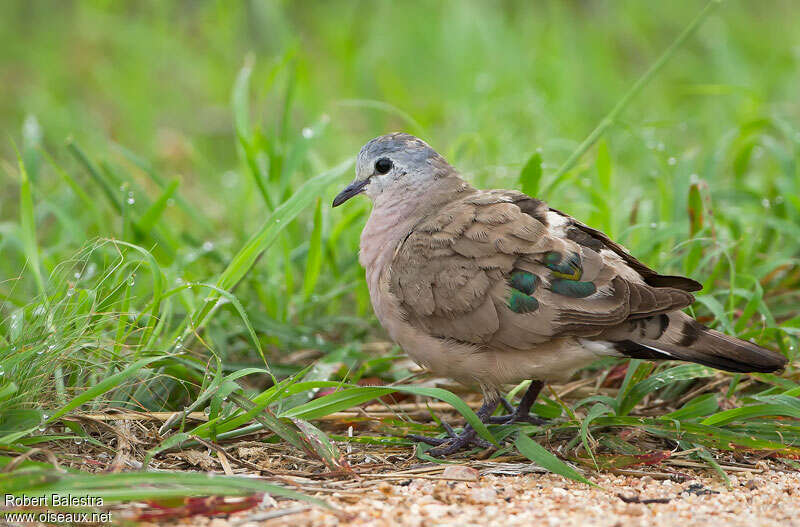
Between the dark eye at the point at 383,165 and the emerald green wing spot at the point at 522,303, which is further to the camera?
the dark eye at the point at 383,165

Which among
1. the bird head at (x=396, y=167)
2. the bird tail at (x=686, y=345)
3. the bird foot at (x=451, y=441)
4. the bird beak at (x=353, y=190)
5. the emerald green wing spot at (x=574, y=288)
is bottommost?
the bird foot at (x=451, y=441)

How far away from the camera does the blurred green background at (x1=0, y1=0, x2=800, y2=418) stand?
3.40 m

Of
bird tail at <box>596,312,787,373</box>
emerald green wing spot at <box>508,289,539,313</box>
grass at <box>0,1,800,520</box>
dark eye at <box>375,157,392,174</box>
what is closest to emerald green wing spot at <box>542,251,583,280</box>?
emerald green wing spot at <box>508,289,539,313</box>

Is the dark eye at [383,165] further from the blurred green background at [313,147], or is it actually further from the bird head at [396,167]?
the blurred green background at [313,147]

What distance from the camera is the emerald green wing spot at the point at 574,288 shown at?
287 cm

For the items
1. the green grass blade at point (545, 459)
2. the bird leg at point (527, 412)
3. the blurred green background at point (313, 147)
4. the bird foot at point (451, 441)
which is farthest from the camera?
the blurred green background at point (313, 147)

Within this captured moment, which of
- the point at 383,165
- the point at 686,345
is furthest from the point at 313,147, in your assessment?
the point at 686,345

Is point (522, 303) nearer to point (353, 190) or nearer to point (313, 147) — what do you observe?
point (353, 190)

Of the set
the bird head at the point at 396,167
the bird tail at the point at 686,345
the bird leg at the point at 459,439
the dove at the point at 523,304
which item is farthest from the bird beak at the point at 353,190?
the bird tail at the point at 686,345

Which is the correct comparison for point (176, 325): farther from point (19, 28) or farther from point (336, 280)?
point (19, 28)

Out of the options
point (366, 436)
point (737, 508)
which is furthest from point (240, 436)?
point (737, 508)

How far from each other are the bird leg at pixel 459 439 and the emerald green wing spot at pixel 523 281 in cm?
45

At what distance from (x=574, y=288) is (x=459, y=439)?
68 cm

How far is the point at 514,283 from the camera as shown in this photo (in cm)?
292
